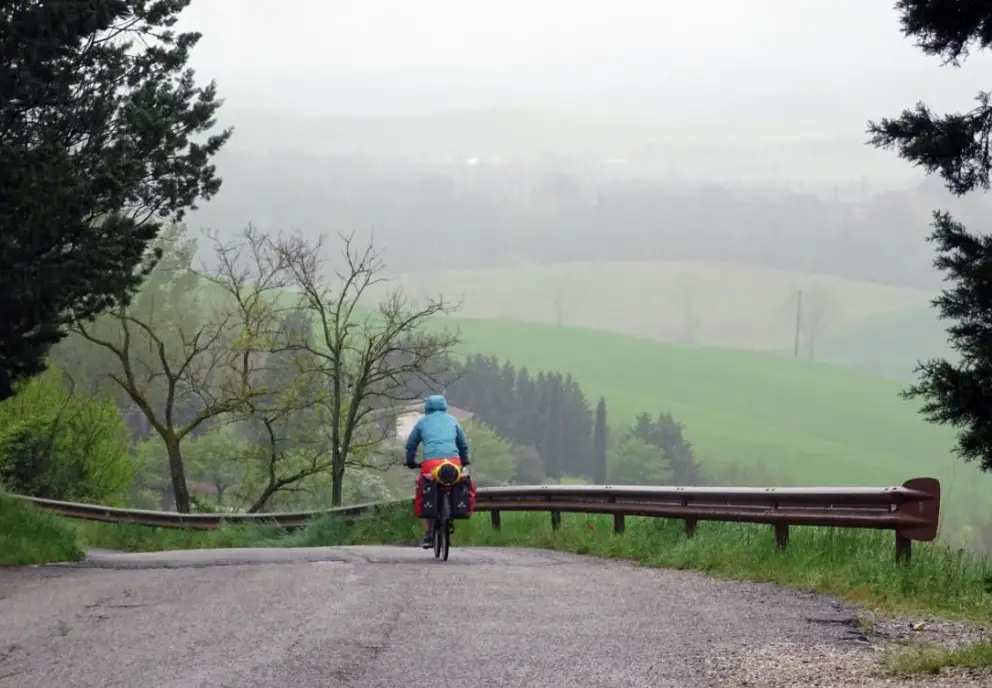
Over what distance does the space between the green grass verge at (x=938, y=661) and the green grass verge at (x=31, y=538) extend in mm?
13583

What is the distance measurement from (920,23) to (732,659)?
165 inches

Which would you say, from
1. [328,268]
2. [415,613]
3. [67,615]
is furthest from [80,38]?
[328,268]

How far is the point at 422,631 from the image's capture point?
8977mm

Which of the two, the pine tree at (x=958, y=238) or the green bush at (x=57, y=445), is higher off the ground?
the pine tree at (x=958, y=238)

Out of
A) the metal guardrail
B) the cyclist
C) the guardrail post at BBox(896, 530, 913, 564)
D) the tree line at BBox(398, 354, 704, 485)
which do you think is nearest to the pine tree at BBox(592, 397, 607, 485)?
the tree line at BBox(398, 354, 704, 485)

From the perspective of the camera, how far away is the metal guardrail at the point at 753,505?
1170 cm

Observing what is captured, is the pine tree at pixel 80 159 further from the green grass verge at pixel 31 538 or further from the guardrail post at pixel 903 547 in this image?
the guardrail post at pixel 903 547

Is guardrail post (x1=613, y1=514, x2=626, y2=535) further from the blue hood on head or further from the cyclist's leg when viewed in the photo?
the blue hood on head

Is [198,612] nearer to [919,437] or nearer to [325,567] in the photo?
[325,567]

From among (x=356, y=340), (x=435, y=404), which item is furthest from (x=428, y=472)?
(x=356, y=340)

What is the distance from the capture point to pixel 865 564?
38.0 feet

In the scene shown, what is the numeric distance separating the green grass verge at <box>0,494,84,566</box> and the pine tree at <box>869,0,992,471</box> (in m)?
13.7

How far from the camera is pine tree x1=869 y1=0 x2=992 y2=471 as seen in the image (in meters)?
7.50

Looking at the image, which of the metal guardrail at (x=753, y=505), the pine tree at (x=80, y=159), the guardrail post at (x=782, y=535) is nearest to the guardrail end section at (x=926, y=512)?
the metal guardrail at (x=753, y=505)
